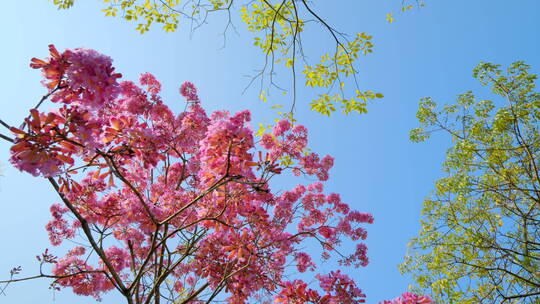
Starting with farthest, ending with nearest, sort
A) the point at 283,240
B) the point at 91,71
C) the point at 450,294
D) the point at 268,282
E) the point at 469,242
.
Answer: the point at 469,242
the point at 450,294
the point at 283,240
the point at 268,282
the point at 91,71

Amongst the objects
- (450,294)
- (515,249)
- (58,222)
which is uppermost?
(58,222)

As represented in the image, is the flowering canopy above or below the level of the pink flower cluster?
above

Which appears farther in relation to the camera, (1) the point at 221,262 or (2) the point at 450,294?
(2) the point at 450,294

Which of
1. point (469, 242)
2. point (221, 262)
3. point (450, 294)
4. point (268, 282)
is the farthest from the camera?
point (469, 242)

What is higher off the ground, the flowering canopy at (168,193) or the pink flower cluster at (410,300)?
the flowering canopy at (168,193)

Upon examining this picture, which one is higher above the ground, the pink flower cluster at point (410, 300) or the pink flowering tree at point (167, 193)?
the pink flowering tree at point (167, 193)

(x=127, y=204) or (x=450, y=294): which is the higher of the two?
(x=127, y=204)

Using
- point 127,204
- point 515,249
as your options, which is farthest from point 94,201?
point 515,249

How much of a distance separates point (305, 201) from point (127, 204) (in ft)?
9.90

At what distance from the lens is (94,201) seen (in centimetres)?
368

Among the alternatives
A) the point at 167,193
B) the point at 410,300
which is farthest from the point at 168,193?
the point at 410,300

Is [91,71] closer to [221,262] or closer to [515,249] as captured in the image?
[221,262]

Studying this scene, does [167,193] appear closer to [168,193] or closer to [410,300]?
[168,193]

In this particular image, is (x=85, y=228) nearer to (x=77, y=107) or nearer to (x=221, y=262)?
(x=77, y=107)
